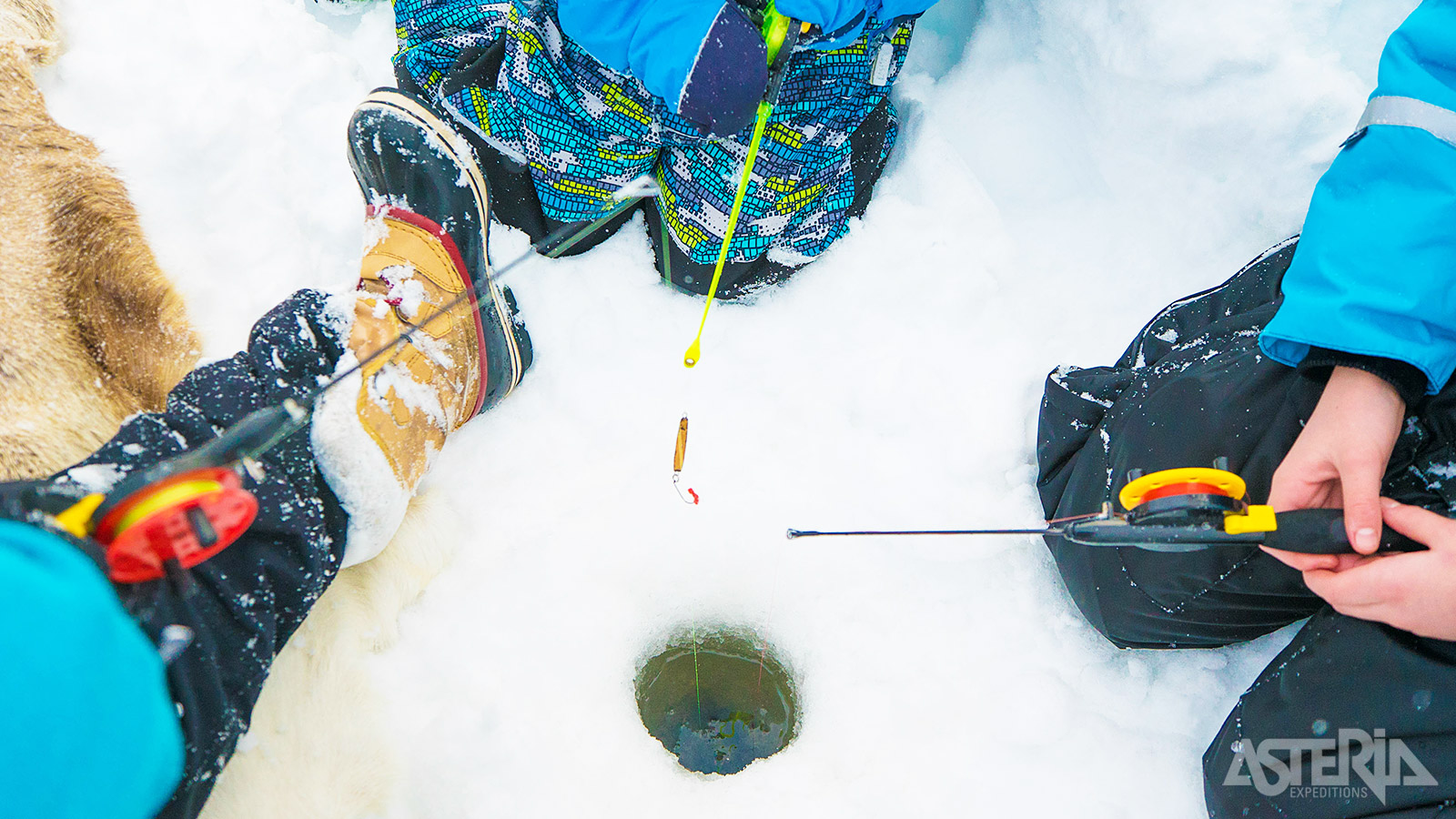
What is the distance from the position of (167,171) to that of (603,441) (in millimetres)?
1148

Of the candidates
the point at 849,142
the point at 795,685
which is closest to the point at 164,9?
the point at 849,142

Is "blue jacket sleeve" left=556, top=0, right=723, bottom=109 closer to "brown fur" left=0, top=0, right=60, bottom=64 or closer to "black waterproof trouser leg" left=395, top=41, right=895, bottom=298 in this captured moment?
"black waterproof trouser leg" left=395, top=41, right=895, bottom=298

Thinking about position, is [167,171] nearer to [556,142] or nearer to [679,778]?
[556,142]

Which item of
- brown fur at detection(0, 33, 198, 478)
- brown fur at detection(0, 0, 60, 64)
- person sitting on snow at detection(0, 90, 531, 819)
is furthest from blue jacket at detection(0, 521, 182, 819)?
brown fur at detection(0, 0, 60, 64)

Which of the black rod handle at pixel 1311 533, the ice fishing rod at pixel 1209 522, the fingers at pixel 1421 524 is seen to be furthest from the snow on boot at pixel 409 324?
the fingers at pixel 1421 524

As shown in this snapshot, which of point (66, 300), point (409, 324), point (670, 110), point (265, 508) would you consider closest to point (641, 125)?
point (670, 110)

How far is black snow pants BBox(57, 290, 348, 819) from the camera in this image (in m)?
0.93

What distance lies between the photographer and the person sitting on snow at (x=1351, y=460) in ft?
3.13

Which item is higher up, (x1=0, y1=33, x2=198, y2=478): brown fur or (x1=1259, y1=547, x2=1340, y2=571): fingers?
(x1=0, y1=33, x2=198, y2=478): brown fur

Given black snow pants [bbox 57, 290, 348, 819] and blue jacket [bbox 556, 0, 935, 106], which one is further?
blue jacket [bbox 556, 0, 935, 106]

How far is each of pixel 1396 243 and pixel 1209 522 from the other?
0.44 metres

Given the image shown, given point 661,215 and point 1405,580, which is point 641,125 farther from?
point 1405,580

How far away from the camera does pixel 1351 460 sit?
95 cm

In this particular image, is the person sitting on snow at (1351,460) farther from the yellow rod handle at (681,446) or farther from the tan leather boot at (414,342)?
the tan leather boot at (414,342)
